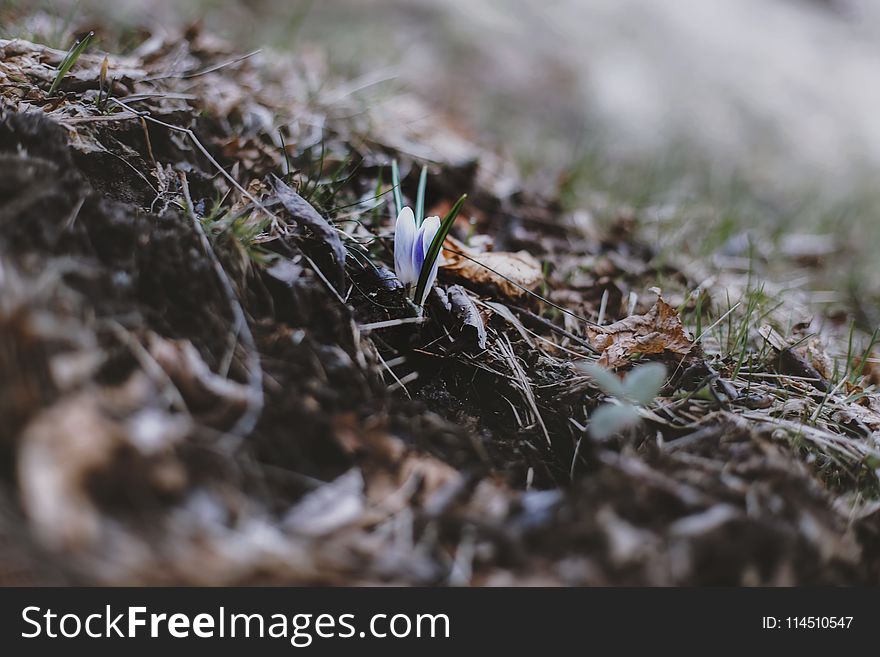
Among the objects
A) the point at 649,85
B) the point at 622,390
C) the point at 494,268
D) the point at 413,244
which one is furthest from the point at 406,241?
the point at 649,85

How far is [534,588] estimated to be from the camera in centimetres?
88

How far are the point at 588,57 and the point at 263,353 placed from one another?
20.9ft

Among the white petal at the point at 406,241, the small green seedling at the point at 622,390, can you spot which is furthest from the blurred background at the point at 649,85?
the small green seedling at the point at 622,390

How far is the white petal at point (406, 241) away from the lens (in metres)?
1.46

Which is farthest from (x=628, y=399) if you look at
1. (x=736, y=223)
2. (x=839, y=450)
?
(x=736, y=223)

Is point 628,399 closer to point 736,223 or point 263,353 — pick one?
point 263,353

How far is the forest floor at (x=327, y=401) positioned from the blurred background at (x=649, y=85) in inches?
35.1

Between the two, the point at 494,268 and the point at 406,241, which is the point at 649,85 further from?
the point at 406,241

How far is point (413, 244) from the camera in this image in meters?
1.46

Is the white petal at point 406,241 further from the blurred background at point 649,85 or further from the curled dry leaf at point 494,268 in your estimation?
the blurred background at point 649,85

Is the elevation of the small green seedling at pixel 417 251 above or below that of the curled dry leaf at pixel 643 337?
above

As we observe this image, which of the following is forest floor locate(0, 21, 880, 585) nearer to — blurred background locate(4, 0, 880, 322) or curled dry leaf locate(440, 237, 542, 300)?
curled dry leaf locate(440, 237, 542, 300)

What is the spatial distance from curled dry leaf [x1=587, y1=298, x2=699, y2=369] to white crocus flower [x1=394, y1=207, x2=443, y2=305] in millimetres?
500

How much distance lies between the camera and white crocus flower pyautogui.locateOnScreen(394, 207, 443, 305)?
57.4 inches
